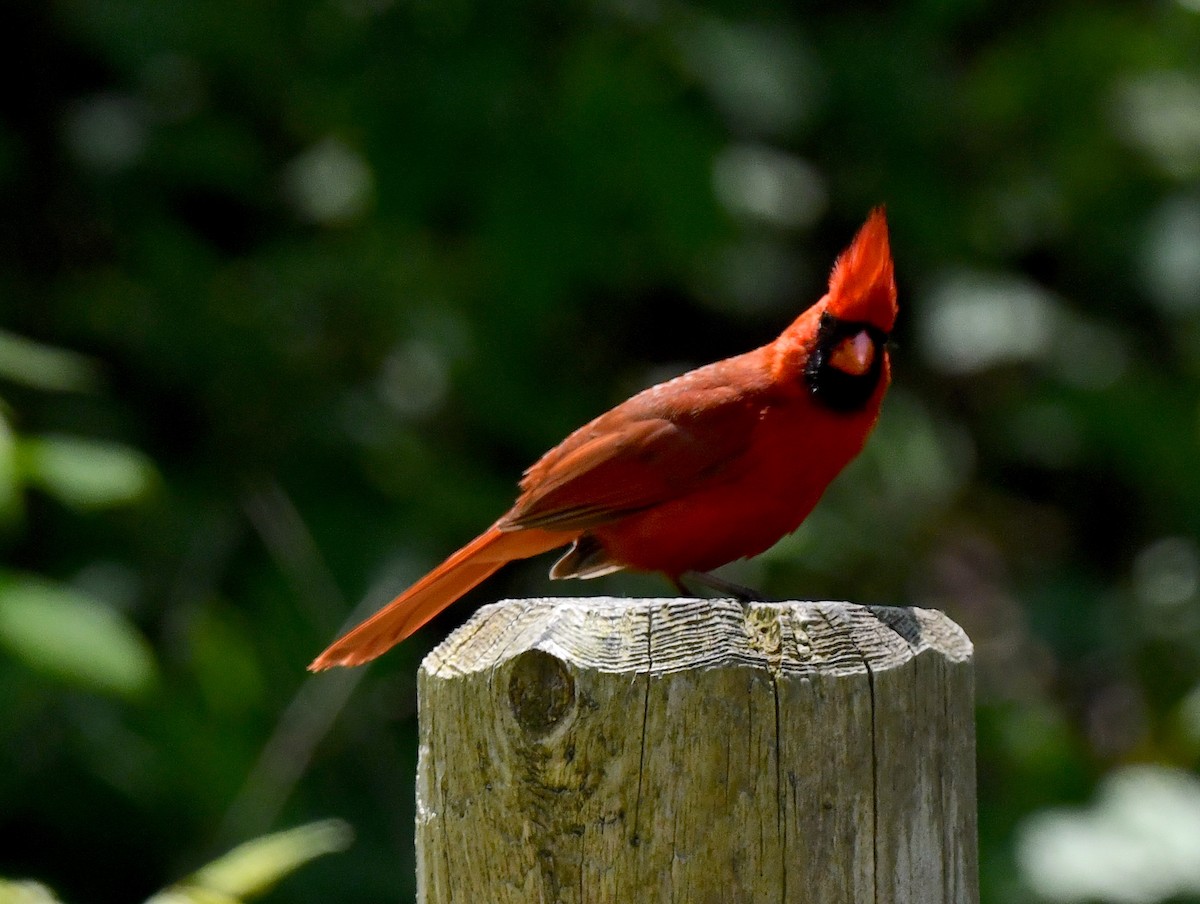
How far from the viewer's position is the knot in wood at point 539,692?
64.1 inches

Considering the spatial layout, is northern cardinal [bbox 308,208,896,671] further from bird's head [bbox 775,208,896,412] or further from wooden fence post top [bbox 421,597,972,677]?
wooden fence post top [bbox 421,597,972,677]

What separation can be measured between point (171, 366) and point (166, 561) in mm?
612

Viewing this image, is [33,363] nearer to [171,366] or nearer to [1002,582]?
[171,366]

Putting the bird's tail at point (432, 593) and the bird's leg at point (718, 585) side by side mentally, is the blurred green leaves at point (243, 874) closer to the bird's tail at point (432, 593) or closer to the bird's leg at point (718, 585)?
the bird's tail at point (432, 593)

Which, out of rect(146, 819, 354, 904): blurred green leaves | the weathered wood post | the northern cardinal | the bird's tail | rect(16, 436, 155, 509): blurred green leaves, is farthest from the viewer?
the northern cardinal

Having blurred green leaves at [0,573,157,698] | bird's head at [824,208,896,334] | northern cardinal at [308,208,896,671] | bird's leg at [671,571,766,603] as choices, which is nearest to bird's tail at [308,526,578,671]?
northern cardinal at [308,208,896,671]

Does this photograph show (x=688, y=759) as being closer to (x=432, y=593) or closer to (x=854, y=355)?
(x=432, y=593)

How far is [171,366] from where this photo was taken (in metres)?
5.16

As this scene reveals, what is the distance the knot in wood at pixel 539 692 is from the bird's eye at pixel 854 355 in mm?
1450

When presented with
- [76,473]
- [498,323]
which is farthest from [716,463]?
[498,323]

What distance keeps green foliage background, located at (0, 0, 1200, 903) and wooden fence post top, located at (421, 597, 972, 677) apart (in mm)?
2644

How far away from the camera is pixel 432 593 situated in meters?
2.83

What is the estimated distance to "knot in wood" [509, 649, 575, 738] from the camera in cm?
163

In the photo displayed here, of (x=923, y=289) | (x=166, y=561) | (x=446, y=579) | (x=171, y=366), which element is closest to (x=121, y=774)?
(x=166, y=561)
